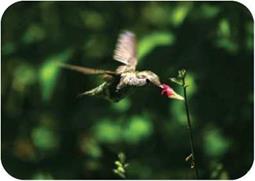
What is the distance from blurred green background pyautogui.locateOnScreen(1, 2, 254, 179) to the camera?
211 cm

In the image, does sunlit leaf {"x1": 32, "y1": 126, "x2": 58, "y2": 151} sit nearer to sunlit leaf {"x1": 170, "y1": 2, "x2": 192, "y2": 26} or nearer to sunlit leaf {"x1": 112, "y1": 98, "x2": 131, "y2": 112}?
sunlit leaf {"x1": 112, "y1": 98, "x2": 131, "y2": 112}

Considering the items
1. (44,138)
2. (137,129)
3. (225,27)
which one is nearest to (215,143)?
(137,129)

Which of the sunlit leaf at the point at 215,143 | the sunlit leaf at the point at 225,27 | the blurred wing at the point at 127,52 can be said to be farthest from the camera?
the sunlit leaf at the point at 215,143

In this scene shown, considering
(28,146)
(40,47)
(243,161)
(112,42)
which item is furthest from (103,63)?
(243,161)

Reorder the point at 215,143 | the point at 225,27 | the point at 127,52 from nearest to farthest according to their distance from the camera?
the point at 127,52 < the point at 225,27 < the point at 215,143

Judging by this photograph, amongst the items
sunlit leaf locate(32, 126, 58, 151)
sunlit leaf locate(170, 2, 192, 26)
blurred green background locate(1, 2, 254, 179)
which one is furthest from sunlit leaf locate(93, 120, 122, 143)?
sunlit leaf locate(170, 2, 192, 26)

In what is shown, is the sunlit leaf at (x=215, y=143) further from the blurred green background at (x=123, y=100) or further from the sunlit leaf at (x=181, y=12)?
the sunlit leaf at (x=181, y=12)

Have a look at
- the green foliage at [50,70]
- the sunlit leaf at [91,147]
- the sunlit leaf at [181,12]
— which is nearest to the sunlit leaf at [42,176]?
the sunlit leaf at [91,147]

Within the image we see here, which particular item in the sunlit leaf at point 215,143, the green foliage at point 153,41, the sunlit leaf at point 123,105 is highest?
the green foliage at point 153,41

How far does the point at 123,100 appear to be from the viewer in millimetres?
2141

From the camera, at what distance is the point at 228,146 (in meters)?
2.17

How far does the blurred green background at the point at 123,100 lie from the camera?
6.93 ft

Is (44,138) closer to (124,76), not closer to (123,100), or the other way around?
(123,100)

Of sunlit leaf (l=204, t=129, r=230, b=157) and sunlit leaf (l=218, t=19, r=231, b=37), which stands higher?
sunlit leaf (l=218, t=19, r=231, b=37)
